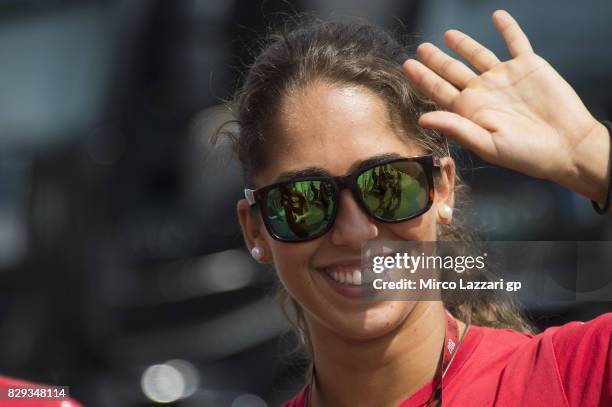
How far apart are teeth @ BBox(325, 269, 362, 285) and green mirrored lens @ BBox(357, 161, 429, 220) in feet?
0.39

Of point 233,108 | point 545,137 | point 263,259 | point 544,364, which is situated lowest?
point 544,364

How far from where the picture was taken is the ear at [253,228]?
2006 millimetres

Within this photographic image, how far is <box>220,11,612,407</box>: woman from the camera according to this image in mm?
1467

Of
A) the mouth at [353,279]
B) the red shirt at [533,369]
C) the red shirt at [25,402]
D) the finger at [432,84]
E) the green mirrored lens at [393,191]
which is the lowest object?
the red shirt at [25,402]

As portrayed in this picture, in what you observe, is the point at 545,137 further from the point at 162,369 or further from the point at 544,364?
the point at 162,369

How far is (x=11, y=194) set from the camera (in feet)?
15.7

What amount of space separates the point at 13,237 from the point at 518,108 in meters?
3.69

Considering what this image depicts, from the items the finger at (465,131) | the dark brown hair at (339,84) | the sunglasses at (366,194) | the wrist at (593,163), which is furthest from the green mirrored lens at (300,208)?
the wrist at (593,163)

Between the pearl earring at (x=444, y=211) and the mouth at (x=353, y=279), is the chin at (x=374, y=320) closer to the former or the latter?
the mouth at (x=353, y=279)

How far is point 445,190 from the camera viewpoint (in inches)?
75.0

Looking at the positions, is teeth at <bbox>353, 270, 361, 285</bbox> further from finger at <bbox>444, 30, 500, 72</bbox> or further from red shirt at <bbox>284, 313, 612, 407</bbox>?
finger at <bbox>444, 30, 500, 72</bbox>

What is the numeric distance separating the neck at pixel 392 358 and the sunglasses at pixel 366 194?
197 mm

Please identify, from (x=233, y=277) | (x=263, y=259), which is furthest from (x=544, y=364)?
(x=233, y=277)

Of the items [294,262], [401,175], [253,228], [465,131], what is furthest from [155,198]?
[465,131]
